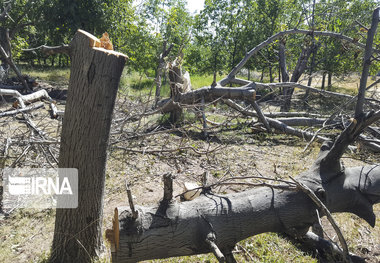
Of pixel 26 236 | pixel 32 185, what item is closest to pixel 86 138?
pixel 26 236

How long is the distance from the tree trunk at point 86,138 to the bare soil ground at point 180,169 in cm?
30

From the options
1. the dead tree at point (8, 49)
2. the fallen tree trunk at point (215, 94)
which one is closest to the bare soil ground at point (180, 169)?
the fallen tree trunk at point (215, 94)

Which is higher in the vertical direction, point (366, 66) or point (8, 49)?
point (366, 66)

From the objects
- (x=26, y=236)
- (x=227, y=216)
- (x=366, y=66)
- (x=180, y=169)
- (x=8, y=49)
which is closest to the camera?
(x=227, y=216)

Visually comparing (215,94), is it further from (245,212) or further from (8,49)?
(8,49)

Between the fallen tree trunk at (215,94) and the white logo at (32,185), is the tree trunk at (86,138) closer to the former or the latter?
the white logo at (32,185)

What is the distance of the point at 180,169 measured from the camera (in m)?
4.40

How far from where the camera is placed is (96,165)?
212 centimetres

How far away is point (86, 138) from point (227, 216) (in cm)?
122

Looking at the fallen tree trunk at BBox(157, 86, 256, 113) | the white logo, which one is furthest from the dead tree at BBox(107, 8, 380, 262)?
the fallen tree trunk at BBox(157, 86, 256, 113)

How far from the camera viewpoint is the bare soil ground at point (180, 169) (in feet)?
8.61

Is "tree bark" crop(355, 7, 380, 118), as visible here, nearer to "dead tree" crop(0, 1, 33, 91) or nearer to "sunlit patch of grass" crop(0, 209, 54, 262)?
"sunlit patch of grass" crop(0, 209, 54, 262)

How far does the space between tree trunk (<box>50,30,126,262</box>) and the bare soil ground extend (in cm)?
30

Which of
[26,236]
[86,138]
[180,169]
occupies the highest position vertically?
[86,138]
